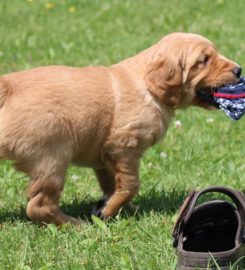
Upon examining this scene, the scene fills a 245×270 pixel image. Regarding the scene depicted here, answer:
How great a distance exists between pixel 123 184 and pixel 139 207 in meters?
0.29

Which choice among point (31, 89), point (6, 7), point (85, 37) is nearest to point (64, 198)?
point (31, 89)

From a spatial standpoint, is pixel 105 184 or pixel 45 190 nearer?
pixel 45 190

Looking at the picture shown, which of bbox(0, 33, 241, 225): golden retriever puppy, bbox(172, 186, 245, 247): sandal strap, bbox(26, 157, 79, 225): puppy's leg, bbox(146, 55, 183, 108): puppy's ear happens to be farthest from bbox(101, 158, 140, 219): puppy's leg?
bbox(172, 186, 245, 247): sandal strap

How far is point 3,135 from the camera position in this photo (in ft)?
14.2

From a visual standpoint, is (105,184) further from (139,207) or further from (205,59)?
(205,59)

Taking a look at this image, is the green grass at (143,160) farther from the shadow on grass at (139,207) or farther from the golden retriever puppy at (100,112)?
the golden retriever puppy at (100,112)

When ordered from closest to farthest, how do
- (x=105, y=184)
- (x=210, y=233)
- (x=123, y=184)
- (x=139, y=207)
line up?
(x=210, y=233) → (x=123, y=184) → (x=139, y=207) → (x=105, y=184)

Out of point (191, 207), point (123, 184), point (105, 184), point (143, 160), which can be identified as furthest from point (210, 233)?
point (143, 160)

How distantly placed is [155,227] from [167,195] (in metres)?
0.74

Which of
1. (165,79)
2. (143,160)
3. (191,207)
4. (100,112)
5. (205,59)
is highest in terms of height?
(205,59)

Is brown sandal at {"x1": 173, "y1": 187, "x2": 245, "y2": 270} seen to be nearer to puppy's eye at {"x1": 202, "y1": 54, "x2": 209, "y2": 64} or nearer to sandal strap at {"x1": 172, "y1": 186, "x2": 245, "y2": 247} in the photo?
sandal strap at {"x1": 172, "y1": 186, "x2": 245, "y2": 247}

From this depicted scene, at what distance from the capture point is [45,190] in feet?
14.7

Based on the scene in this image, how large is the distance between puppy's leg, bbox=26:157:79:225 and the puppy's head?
86cm

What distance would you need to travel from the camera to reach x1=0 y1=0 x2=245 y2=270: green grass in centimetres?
411
